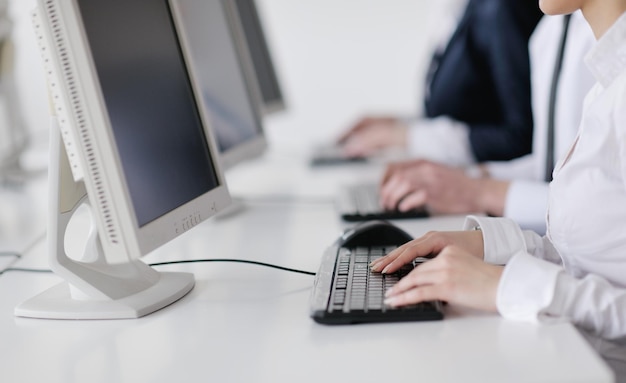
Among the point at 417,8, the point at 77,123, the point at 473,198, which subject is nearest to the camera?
the point at 77,123

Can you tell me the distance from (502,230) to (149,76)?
22.6 inches

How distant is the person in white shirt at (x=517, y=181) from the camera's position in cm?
174

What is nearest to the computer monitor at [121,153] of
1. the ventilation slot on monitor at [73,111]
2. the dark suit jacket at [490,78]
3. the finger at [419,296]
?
the ventilation slot on monitor at [73,111]

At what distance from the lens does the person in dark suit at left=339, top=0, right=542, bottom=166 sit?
2.41 metres

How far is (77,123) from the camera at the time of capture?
1049mm

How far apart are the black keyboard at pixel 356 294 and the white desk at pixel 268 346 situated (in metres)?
0.01

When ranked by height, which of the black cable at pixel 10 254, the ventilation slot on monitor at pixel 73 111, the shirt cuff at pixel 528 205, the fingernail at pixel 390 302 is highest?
the ventilation slot on monitor at pixel 73 111

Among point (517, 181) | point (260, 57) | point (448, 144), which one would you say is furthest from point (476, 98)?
point (517, 181)

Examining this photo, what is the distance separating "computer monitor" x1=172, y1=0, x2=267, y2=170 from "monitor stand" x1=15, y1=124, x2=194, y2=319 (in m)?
0.62

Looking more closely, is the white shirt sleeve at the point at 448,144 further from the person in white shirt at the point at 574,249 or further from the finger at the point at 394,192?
the person in white shirt at the point at 574,249

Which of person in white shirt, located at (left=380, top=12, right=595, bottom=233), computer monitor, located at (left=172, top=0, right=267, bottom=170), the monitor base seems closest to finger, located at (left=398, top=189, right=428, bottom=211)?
person in white shirt, located at (left=380, top=12, right=595, bottom=233)

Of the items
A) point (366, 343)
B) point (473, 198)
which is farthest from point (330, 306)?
point (473, 198)

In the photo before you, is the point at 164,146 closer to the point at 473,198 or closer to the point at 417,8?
the point at 473,198

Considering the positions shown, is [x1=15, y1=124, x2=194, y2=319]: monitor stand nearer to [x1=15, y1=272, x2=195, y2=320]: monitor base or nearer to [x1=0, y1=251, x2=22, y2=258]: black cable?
[x1=15, y1=272, x2=195, y2=320]: monitor base
